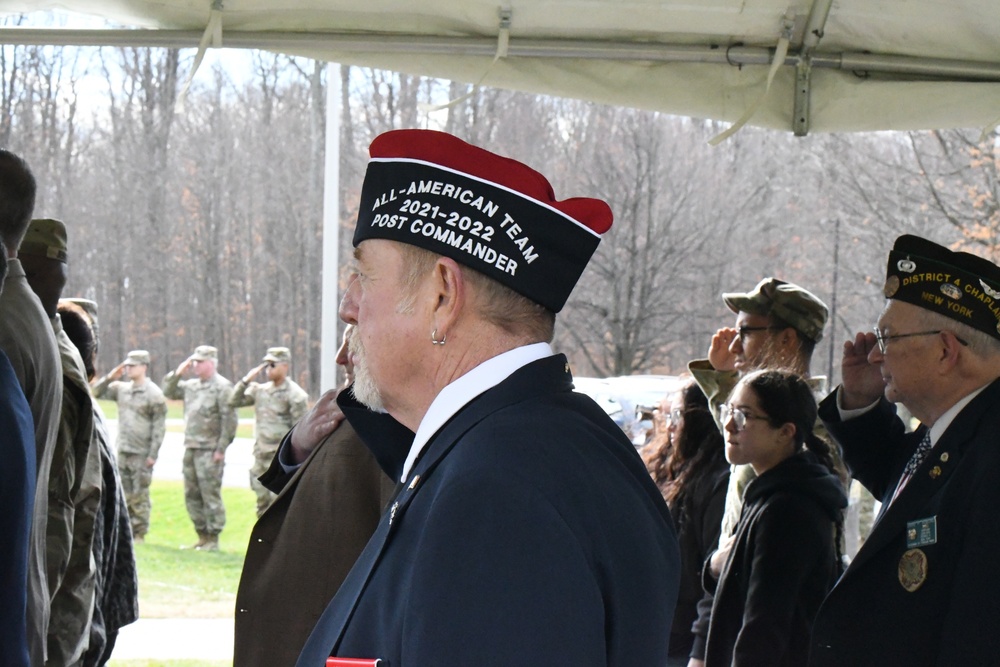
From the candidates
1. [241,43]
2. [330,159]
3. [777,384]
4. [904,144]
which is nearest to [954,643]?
[777,384]

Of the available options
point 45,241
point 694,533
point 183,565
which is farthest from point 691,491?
point 183,565

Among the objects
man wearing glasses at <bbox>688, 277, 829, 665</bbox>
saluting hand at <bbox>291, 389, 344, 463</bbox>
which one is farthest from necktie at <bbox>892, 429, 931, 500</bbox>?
saluting hand at <bbox>291, 389, 344, 463</bbox>

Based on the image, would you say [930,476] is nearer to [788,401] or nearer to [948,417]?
[948,417]

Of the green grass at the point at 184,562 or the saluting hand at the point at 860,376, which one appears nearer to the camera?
the saluting hand at the point at 860,376

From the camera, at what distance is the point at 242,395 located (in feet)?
48.1

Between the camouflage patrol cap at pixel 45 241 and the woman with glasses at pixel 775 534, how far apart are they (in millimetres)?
2269

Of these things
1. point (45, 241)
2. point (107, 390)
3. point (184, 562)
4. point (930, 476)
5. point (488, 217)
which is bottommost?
point (184, 562)

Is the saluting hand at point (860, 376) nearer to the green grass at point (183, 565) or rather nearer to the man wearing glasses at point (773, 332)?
the man wearing glasses at point (773, 332)

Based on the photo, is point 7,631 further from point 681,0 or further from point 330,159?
point 330,159

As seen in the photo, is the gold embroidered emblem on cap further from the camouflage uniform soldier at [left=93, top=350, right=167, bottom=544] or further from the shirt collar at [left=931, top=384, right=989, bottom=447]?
the camouflage uniform soldier at [left=93, top=350, right=167, bottom=544]

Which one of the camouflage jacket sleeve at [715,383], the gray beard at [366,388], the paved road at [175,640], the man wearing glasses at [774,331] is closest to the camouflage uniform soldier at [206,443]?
the paved road at [175,640]

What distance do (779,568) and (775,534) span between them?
0.10 m

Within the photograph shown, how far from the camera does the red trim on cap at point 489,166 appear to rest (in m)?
1.65

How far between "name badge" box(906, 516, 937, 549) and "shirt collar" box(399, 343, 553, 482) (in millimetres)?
1475
